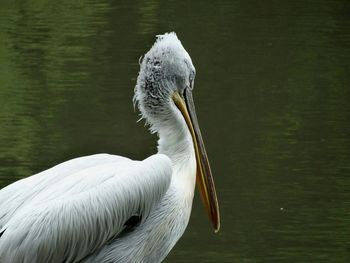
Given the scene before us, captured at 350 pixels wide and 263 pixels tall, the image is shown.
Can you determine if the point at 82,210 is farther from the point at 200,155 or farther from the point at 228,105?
the point at 228,105

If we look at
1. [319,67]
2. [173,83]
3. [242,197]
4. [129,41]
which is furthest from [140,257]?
[129,41]

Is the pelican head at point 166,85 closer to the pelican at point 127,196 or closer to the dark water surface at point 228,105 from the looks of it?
the pelican at point 127,196

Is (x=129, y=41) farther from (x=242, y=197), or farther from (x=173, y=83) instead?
(x=173, y=83)

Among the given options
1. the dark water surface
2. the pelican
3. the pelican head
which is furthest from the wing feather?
the dark water surface

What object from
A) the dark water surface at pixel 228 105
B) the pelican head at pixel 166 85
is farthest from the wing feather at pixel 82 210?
the dark water surface at pixel 228 105

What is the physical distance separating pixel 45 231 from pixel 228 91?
6025mm

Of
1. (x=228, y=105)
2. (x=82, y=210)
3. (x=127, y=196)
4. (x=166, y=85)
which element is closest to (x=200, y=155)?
(x=166, y=85)

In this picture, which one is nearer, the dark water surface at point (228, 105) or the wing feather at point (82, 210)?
the wing feather at point (82, 210)

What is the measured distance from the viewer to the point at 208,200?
199 inches

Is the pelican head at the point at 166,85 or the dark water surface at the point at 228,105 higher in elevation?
the pelican head at the point at 166,85

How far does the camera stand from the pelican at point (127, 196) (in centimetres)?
441

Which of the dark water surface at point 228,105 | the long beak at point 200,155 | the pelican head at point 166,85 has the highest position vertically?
the pelican head at point 166,85

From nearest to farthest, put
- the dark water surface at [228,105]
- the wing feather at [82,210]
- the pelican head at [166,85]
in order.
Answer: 1. the wing feather at [82,210]
2. the pelican head at [166,85]
3. the dark water surface at [228,105]

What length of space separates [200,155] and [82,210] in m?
0.78
